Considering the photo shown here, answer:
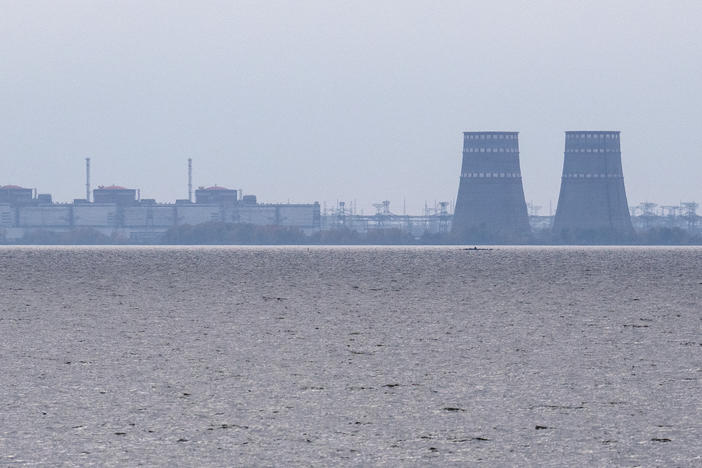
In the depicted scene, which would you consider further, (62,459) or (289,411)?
(289,411)

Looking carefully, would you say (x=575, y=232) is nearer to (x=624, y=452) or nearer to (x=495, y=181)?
(x=495, y=181)

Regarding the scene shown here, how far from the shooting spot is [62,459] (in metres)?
9.82

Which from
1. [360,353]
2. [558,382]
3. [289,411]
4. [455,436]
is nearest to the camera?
[455,436]

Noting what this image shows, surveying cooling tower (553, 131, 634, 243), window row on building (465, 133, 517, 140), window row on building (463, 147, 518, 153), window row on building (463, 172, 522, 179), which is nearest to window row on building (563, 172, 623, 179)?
cooling tower (553, 131, 634, 243)

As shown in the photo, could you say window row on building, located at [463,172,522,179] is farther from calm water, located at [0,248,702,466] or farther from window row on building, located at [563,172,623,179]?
calm water, located at [0,248,702,466]

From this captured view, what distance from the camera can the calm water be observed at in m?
10.3

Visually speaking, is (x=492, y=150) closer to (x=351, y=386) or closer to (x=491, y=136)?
(x=491, y=136)

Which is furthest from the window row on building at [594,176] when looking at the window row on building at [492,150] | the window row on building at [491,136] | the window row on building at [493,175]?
the window row on building at [491,136]

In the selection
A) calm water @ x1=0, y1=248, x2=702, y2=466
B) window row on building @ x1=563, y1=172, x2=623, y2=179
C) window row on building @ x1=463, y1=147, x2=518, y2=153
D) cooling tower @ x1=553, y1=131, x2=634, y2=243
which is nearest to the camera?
calm water @ x1=0, y1=248, x2=702, y2=466

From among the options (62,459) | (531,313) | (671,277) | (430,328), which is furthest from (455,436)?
(671,277)

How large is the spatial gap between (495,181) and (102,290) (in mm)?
149109

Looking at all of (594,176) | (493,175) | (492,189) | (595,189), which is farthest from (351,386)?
(595,189)

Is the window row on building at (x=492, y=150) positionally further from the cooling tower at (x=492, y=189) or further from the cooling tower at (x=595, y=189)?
the cooling tower at (x=595, y=189)

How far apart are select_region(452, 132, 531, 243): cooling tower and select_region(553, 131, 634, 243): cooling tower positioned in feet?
24.4
